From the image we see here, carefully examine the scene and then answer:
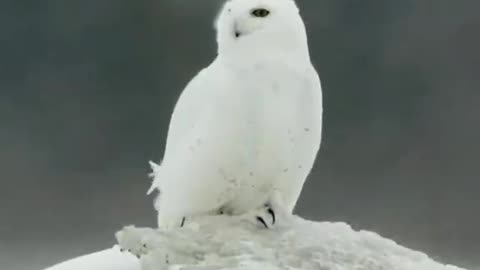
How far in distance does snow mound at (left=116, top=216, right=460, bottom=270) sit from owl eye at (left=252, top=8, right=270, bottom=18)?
2.38 ft

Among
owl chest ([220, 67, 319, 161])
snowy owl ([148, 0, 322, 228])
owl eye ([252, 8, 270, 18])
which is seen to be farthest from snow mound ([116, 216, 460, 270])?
owl eye ([252, 8, 270, 18])

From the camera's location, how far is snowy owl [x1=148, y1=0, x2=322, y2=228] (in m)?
3.10

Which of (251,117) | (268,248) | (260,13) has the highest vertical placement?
(260,13)

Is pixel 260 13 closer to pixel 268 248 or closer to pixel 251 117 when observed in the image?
pixel 251 117

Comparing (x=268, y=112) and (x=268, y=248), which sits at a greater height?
(x=268, y=112)

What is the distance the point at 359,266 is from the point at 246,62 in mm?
828

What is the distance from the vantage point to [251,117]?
309 centimetres

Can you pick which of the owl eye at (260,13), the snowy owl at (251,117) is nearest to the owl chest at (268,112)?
the snowy owl at (251,117)

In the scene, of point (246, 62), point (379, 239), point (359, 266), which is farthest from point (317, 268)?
point (246, 62)

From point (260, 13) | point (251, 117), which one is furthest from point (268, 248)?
point (260, 13)

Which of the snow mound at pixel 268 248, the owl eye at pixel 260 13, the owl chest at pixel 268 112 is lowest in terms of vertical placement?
the snow mound at pixel 268 248

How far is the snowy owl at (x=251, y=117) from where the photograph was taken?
310cm

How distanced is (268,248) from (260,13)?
0.84 metres

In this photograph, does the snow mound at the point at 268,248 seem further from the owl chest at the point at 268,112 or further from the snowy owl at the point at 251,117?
the owl chest at the point at 268,112
